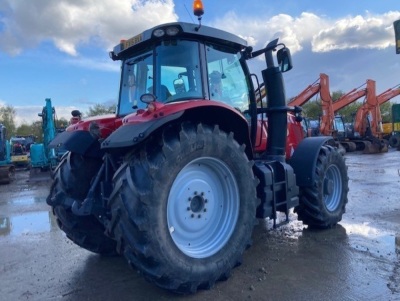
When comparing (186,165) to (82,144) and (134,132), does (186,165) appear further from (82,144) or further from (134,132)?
(82,144)

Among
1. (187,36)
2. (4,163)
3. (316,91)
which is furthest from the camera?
(316,91)

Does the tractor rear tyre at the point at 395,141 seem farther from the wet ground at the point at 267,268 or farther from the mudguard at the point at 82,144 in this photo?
the mudguard at the point at 82,144

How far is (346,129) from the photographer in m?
27.1

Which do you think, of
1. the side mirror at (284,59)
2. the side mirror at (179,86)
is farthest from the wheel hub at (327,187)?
the side mirror at (179,86)

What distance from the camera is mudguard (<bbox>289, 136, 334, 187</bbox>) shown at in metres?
5.32

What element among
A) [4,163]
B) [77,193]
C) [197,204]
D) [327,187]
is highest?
[4,163]

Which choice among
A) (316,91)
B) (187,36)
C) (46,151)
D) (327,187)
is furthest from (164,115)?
(316,91)

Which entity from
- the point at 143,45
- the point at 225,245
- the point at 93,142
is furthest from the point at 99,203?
the point at 143,45

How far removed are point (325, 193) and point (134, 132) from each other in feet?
11.3

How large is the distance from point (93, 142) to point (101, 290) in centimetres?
158

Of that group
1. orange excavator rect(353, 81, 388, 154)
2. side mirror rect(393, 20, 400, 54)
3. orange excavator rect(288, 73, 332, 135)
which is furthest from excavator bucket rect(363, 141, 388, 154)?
side mirror rect(393, 20, 400, 54)

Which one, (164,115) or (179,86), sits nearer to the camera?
(164,115)

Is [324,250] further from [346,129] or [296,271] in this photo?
[346,129]

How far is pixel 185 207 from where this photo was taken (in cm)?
377
